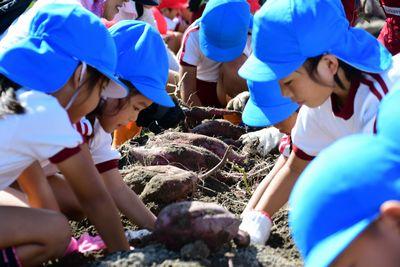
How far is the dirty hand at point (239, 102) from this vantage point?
425 centimetres

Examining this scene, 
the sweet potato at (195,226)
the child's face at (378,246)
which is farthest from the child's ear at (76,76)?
the child's face at (378,246)

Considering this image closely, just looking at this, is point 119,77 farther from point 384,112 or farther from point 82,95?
point 384,112

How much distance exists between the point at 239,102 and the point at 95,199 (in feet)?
6.29

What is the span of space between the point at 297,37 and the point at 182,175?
976 mm

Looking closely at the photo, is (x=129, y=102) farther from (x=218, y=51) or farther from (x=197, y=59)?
(x=197, y=59)

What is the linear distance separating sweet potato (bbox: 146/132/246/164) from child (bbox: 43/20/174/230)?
80 cm

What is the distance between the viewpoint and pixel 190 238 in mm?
2318

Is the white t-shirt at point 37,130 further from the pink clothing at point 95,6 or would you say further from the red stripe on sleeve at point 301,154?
the pink clothing at point 95,6

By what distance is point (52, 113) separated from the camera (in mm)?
2230

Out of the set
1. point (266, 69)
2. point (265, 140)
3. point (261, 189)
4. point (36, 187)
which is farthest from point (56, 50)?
point (265, 140)

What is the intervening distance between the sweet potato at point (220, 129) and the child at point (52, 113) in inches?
62.6

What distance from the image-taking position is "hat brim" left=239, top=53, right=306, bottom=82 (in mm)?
2457

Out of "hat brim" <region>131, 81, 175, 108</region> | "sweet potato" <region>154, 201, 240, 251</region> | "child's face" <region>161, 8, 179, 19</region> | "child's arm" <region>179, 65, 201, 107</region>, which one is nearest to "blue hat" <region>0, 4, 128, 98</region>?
"hat brim" <region>131, 81, 175, 108</region>

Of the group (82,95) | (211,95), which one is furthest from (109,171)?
(211,95)
